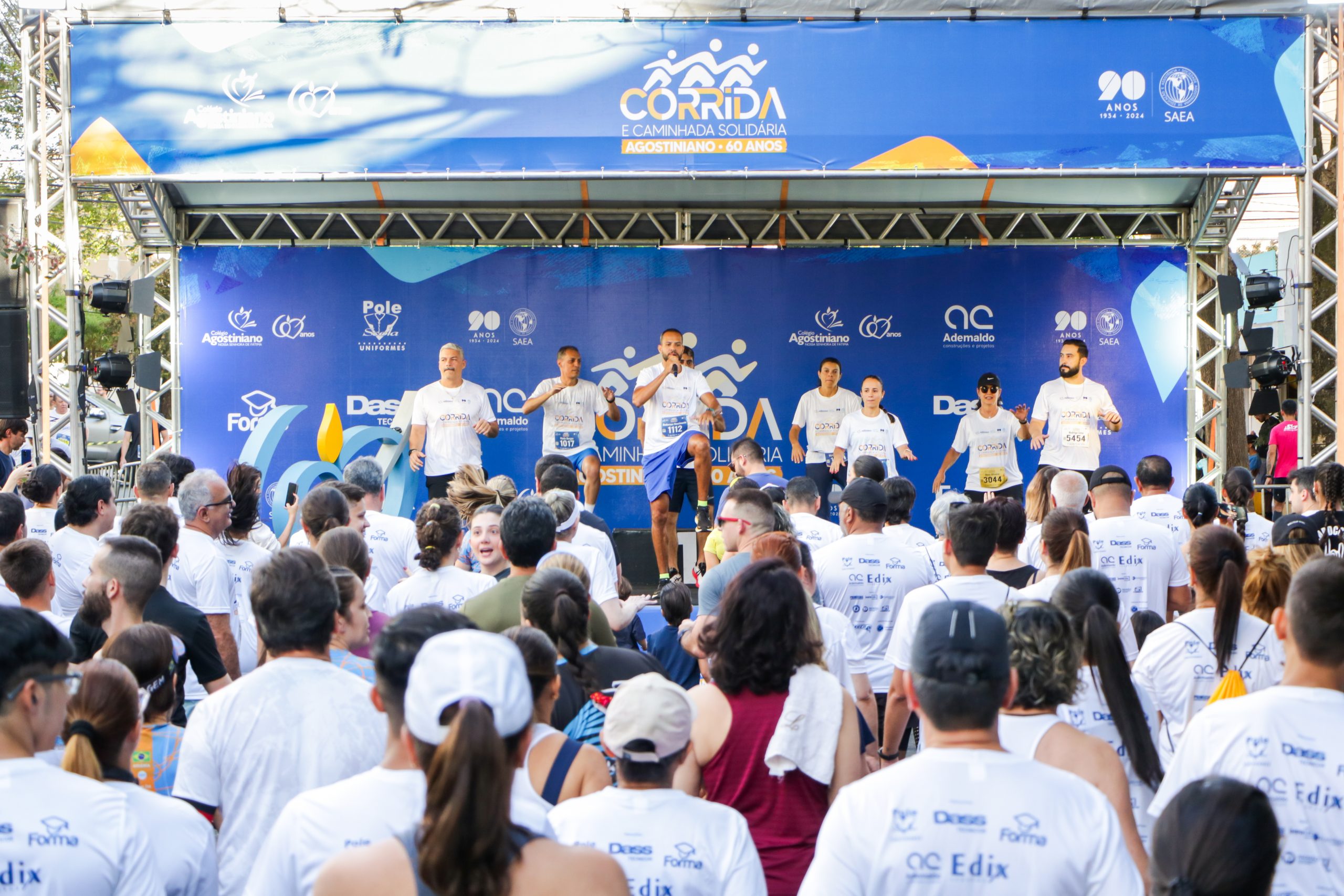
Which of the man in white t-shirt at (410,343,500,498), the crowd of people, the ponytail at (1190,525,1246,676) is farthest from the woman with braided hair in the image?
the man in white t-shirt at (410,343,500,498)

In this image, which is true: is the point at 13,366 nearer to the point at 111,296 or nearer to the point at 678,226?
the point at 111,296

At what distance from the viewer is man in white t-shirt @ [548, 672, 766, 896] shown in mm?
2164

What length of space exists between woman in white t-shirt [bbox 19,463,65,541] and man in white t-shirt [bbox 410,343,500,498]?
4.97m

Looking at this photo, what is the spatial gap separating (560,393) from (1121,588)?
7.21 m

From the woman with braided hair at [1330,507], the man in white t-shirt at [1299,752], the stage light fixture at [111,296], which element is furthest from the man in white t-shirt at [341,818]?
the stage light fixture at [111,296]

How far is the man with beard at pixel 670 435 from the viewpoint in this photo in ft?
34.1

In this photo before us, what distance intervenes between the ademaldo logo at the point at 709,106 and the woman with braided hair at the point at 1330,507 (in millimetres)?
4816

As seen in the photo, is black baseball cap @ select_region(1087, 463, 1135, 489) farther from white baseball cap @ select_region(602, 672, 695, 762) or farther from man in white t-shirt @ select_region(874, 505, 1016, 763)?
white baseball cap @ select_region(602, 672, 695, 762)

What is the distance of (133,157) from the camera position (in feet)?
31.1

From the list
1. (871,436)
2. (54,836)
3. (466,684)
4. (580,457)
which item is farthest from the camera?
(580,457)

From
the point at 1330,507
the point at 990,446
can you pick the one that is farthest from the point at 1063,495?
the point at 990,446

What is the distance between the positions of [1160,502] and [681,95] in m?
5.07

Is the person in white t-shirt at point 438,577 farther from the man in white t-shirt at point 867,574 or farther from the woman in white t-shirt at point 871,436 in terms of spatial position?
the woman in white t-shirt at point 871,436

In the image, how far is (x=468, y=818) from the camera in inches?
63.4
